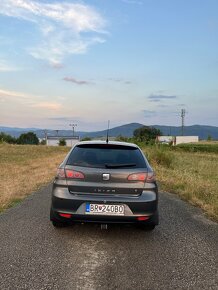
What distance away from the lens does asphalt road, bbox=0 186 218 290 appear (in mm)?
4125

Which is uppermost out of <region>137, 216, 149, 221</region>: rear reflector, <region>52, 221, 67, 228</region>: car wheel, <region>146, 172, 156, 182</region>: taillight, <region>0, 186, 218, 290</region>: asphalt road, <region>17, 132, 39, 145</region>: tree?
<region>146, 172, 156, 182</region>: taillight

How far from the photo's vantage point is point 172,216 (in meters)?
7.75

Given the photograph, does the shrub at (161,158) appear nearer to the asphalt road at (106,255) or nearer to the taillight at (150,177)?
the asphalt road at (106,255)

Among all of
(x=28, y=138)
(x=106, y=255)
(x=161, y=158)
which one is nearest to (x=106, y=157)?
(x=106, y=255)

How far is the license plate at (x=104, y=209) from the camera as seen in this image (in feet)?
18.0

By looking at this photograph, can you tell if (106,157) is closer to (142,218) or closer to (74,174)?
(74,174)

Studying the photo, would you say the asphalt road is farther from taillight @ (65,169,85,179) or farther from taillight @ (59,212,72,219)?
taillight @ (65,169,85,179)

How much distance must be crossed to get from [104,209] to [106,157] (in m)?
0.89

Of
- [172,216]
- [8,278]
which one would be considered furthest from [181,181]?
[8,278]

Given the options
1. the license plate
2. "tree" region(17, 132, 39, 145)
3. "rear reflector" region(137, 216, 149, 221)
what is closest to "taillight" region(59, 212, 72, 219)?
the license plate

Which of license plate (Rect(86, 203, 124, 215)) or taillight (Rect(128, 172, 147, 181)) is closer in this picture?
license plate (Rect(86, 203, 124, 215))

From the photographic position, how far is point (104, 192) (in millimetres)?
5594

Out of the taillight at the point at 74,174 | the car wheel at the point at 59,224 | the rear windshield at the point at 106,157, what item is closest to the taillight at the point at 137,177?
the rear windshield at the point at 106,157

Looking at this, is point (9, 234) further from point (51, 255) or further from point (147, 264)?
point (147, 264)
